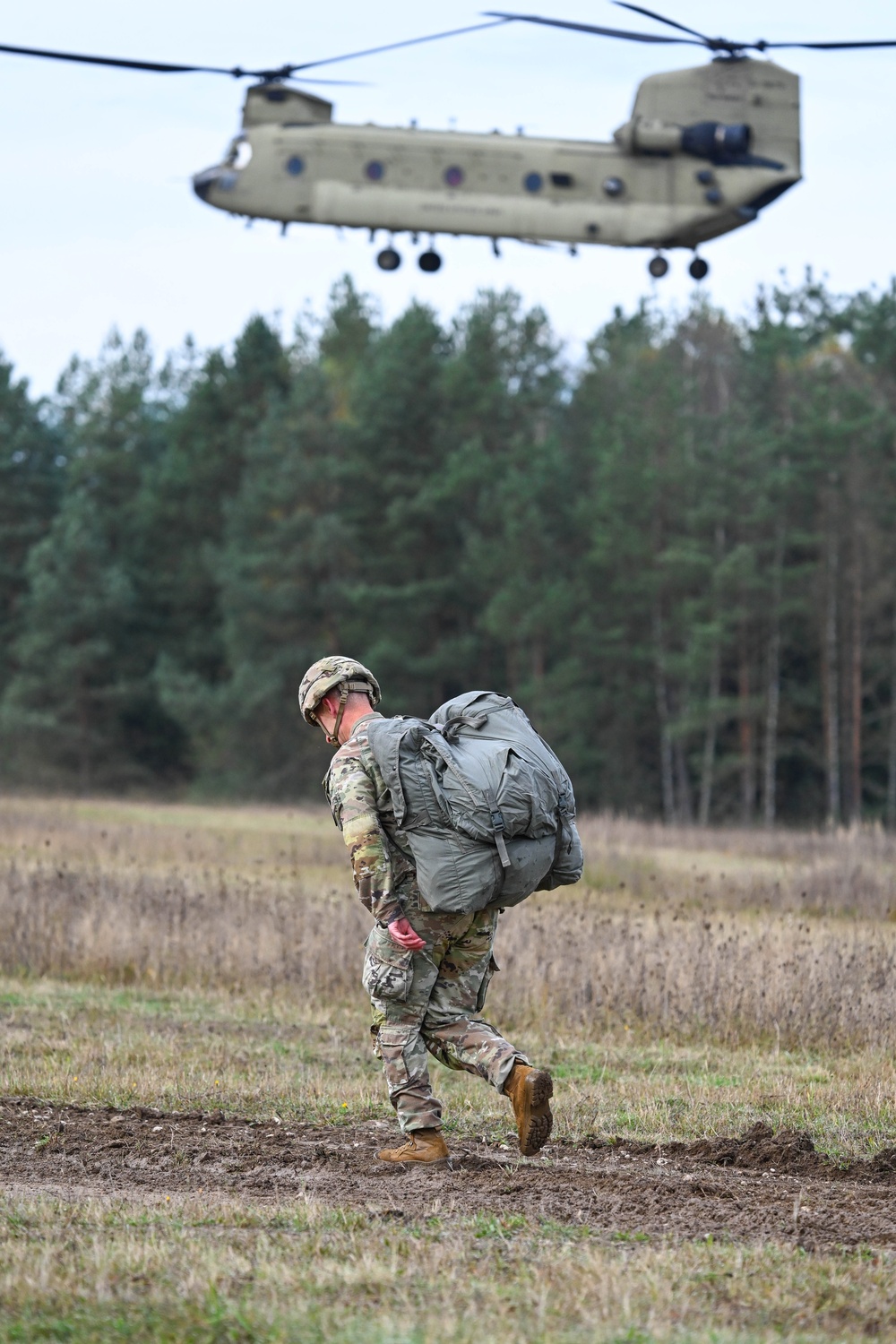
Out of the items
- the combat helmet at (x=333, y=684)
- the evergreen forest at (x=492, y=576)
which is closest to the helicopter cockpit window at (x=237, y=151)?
the combat helmet at (x=333, y=684)

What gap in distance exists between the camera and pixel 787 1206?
5.30 m

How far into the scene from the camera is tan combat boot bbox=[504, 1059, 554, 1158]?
571 cm

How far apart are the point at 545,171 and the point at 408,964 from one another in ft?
27.7

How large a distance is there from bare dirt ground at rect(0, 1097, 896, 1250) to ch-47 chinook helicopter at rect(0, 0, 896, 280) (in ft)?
22.8

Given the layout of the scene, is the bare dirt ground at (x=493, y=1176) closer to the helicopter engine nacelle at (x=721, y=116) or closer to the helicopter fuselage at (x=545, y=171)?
the helicopter fuselage at (x=545, y=171)

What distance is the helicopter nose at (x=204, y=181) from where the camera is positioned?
43.4 ft

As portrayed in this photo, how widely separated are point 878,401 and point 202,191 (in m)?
33.4

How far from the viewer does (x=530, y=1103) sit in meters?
5.72

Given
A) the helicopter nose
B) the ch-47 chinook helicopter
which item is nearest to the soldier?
the ch-47 chinook helicopter

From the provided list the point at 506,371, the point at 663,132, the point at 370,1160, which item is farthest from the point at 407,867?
the point at 506,371

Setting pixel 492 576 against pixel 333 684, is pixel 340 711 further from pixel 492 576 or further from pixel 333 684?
pixel 492 576

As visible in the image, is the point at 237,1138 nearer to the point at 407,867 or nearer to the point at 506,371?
the point at 407,867

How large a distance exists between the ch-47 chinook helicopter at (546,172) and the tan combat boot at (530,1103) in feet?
23.7

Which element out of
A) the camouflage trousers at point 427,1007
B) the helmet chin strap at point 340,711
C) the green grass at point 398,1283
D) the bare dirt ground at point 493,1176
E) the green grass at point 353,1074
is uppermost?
the helmet chin strap at point 340,711
